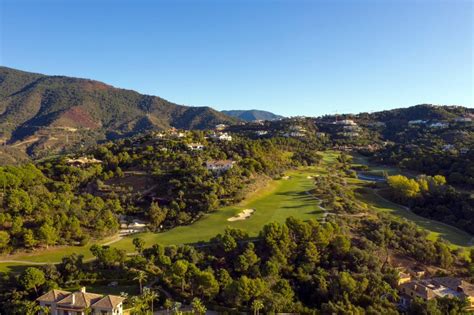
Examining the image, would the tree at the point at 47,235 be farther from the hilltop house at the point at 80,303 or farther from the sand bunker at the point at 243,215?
the sand bunker at the point at 243,215

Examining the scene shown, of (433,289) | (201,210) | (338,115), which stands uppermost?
(338,115)

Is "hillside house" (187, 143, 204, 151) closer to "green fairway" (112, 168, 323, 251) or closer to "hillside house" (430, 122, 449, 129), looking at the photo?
"green fairway" (112, 168, 323, 251)

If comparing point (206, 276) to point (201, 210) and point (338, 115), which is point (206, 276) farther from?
point (338, 115)

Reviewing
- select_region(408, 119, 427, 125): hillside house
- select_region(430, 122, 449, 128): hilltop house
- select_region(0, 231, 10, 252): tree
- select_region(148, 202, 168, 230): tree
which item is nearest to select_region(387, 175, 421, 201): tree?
select_region(148, 202, 168, 230): tree

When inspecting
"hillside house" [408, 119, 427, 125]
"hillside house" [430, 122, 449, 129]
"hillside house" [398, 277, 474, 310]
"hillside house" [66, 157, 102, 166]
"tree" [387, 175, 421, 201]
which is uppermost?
"hillside house" [408, 119, 427, 125]

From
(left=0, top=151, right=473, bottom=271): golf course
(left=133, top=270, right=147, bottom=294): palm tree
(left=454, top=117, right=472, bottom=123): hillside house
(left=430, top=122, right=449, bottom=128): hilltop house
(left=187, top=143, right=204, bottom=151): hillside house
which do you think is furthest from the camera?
(left=454, top=117, right=472, bottom=123): hillside house

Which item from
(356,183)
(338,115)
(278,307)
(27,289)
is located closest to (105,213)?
(27,289)

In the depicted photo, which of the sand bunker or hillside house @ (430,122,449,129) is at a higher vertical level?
hillside house @ (430,122,449,129)
